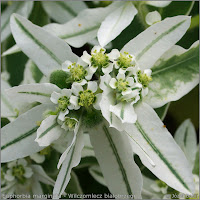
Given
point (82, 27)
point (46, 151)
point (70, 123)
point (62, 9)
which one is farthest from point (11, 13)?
point (70, 123)

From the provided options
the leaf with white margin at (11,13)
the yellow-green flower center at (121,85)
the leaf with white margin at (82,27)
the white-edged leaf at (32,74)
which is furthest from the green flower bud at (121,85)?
the leaf with white margin at (11,13)

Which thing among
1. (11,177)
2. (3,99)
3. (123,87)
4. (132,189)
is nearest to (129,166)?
(132,189)

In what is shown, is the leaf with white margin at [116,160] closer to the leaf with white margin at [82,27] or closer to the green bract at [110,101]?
the green bract at [110,101]

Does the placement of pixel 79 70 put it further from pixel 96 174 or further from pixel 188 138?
pixel 188 138

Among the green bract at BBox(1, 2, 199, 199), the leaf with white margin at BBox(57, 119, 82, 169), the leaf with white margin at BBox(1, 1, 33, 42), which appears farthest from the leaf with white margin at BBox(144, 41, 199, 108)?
the leaf with white margin at BBox(1, 1, 33, 42)

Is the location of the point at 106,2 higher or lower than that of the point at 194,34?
higher

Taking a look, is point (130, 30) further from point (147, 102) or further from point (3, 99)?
point (3, 99)
